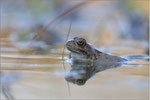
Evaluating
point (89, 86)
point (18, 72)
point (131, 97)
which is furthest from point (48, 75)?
point (131, 97)

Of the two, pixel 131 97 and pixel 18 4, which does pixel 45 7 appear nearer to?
pixel 18 4

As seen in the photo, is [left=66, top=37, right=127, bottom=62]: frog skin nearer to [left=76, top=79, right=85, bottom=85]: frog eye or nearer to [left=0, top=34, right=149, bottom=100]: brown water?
[left=0, top=34, right=149, bottom=100]: brown water

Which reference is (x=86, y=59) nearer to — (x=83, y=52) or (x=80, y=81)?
(x=83, y=52)

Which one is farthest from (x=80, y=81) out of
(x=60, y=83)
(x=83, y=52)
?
(x=83, y=52)

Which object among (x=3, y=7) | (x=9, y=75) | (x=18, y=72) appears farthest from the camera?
(x=3, y=7)

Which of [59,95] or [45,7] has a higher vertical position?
[45,7]

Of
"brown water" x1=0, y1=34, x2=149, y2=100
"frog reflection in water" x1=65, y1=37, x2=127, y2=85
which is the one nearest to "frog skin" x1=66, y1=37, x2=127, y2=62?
"frog reflection in water" x1=65, y1=37, x2=127, y2=85
